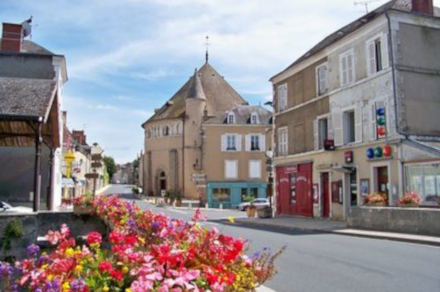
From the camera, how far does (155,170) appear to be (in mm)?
62219

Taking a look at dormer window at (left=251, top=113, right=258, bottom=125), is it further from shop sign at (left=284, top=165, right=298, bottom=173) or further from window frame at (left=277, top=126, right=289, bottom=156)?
shop sign at (left=284, top=165, right=298, bottom=173)

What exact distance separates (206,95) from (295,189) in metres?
36.2

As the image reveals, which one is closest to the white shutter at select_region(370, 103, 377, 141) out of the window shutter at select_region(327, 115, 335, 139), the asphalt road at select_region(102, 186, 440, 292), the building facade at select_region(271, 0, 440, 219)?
the building facade at select_region(271, 0, 440, 219)

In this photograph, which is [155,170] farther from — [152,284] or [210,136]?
[152,284]

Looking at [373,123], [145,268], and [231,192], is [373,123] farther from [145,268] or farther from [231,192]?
[231,192]

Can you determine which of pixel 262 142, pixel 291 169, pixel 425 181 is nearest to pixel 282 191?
pixel 291 169

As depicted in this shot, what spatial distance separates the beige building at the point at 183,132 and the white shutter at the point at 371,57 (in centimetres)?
3246

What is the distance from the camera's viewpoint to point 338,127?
22328mm

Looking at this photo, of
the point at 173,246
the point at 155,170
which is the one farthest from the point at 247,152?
the point at 173,246

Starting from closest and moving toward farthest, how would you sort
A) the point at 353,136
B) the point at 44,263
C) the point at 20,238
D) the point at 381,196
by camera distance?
the point at 44,263 → the point at 20,238 → the point at 381,196 → the point at 353,136

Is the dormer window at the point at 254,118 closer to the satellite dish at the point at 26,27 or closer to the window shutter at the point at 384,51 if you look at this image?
the satellite dish at the point at 26,27

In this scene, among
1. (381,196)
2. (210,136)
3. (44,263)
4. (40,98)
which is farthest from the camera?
(210,136)

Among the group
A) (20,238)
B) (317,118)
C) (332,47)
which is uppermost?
(332,47)

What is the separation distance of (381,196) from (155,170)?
4708 centimetres
